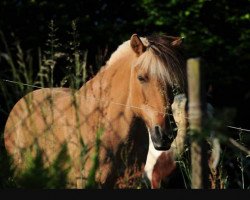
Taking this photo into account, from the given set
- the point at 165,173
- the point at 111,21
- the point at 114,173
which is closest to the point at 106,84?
the point at 114,173

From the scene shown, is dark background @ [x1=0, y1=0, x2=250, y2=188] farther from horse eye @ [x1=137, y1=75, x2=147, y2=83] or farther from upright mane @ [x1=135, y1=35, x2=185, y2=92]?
horse eye @ [x1=137, y1=75, x2=147, y2=83]

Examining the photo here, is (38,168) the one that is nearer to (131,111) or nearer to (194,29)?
(131,111)

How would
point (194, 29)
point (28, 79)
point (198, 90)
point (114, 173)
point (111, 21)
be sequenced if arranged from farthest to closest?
point (111, 21) < point (194, 29) < point (114, 173) < point (28, 79) < point (198, 90)

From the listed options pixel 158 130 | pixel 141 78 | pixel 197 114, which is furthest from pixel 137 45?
pixel 197 114

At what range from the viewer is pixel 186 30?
14328mm

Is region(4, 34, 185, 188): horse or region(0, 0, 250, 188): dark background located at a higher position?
region(0, 0, 250, 188): dark background

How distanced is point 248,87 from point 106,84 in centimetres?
1033

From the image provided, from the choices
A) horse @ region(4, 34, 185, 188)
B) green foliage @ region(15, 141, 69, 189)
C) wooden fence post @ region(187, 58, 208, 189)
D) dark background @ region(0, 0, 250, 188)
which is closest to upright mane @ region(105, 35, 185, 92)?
horse @ region(4, 34, 185, 188)

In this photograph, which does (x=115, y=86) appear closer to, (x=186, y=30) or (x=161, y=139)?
(x=161, y=139)

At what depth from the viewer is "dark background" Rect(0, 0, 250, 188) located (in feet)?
46.8

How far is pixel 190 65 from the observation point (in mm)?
2562

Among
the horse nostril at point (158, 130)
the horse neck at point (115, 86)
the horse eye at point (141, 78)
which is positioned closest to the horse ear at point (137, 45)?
the horse neck at point (115, 86)

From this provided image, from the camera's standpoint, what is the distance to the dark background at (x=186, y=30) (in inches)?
562

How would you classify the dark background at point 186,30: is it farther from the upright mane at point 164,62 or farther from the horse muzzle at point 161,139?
the horse muzzle at point 161,139
